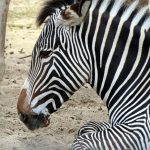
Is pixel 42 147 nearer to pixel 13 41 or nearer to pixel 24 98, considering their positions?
pixel 24 98

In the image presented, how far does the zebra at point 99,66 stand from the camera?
4.67 meters

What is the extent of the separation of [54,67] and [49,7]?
0.58 m

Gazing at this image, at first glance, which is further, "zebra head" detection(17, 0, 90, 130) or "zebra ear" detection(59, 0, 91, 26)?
"zebra head" detection(17, 0, 90, 130)

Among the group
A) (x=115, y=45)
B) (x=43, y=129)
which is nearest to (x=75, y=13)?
(x=115, y=45)

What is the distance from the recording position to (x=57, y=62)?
4926 mm

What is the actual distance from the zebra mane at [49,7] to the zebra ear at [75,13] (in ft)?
1.00

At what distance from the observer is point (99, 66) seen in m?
4.89

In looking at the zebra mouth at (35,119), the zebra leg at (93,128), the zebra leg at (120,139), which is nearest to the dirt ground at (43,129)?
the zebra leg at (93,128)

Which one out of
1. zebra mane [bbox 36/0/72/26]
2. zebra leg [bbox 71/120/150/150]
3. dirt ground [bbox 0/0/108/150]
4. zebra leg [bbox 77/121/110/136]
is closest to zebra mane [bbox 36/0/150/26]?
zebra mane [bbox 36/0/72/26]

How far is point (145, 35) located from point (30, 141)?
2599 millimetres

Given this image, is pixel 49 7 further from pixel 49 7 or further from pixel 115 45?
pixel 115 45

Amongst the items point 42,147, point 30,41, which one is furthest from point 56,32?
point 30,41

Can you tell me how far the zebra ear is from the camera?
4758 mm

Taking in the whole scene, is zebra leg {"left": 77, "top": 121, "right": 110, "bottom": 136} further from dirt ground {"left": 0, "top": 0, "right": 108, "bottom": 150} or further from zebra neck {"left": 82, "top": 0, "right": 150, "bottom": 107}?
dirt ground {"left": 0, "top": 0, "right": 108, "bottom": 150}
